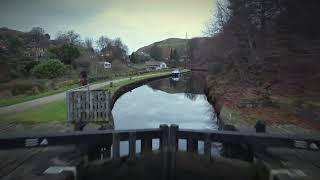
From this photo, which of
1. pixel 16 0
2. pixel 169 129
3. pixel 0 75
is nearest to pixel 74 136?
pixel 169 129

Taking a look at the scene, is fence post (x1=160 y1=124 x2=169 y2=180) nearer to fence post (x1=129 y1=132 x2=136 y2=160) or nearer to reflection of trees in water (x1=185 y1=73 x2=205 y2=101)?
fence post (x1=129 y1=132 x2=136 y2=160)

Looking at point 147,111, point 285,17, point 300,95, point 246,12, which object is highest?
point 246,12

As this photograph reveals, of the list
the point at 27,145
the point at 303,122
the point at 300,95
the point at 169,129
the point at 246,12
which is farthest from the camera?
the point at 246,12

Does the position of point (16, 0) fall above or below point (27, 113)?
above

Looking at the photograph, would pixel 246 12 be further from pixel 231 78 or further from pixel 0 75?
pixel 0 75

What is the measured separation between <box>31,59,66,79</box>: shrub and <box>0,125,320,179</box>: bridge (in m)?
24.4

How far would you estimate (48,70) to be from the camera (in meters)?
35.2

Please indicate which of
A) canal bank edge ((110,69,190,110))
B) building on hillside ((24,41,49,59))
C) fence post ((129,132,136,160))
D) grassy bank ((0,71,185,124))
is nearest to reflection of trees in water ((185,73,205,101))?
canal bank edge ((110,69,190,110))

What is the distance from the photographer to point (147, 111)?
86.3 ft

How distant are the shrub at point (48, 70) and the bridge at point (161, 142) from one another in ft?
80.0

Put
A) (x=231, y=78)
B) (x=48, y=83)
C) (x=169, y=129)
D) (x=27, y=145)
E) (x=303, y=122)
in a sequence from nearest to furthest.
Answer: (x=27, y=145)
(x=169, y=129)
(x=303, y=122)
(x=48, y=83)
(x=231, y=78)

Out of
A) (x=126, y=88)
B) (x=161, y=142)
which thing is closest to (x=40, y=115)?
(x=161, y=142)

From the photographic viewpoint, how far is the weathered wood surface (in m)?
14.7

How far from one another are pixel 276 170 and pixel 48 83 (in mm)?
26572
